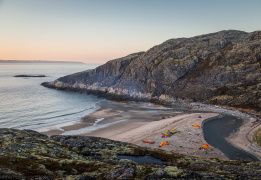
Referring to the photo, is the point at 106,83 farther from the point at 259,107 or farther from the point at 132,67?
the point at 259,107

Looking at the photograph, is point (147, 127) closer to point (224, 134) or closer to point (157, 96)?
point (224, 134)

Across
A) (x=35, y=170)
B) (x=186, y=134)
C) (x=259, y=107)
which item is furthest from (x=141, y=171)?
(x=259, y=107)

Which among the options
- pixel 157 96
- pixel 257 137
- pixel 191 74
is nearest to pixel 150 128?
pixel 257 137

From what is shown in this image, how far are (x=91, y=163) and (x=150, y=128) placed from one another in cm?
3422

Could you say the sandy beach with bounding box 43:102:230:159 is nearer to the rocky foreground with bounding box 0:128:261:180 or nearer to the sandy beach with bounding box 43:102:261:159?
the sandy beach with bounding box 43:102:261:159

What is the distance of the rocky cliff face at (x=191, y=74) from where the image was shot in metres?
82.2

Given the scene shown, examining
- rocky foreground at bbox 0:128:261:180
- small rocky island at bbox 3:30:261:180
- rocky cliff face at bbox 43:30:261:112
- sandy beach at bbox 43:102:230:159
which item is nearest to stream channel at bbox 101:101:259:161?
sandy beach at bbox 43:102:230:159

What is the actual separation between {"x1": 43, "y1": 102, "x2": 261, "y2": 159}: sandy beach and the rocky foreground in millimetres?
11252

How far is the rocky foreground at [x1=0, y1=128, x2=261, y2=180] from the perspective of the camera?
54.5 ft

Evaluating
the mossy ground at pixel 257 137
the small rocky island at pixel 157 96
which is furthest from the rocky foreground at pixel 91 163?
the mossy ground at pixel 257 137

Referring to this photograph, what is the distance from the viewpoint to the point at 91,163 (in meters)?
20.8

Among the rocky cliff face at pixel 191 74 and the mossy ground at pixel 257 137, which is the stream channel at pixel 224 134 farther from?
the rocky cliff face at pixel 191 74

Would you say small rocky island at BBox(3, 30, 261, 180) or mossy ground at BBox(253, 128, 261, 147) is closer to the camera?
small rocky island at BBox(3, 30, 261, 180)

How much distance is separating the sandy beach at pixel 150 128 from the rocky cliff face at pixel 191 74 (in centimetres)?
2008
